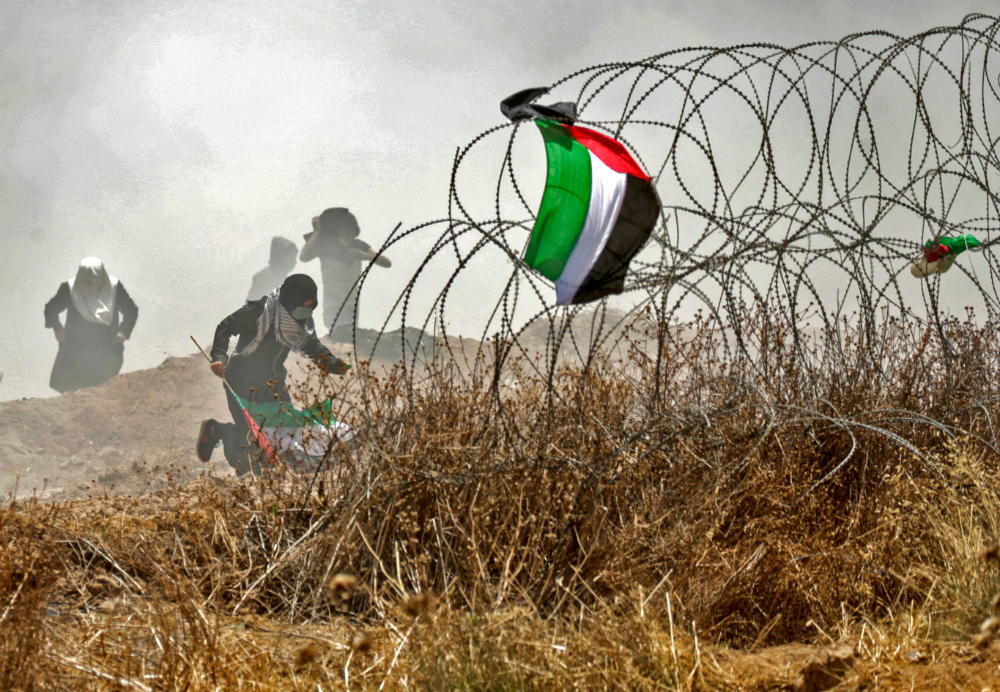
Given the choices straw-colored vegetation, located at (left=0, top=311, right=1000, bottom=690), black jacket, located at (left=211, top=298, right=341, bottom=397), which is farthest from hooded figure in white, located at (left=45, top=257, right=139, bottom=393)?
straw-colored vegetation, located at (left=0, top=311, right=1000, bottom=690)

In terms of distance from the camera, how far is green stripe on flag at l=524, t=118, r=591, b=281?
3.18 m

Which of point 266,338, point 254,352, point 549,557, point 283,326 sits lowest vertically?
point 549,557

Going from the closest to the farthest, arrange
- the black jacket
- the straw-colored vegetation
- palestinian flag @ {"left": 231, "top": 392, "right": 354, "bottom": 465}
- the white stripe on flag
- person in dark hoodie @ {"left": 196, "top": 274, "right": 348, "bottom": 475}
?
the straw-colored vegetation, the white stripe on flag, palestinian flag @ {"left": 231, "top": 392, "right": 354, "bottom": 465}, person in dark hoodie @ {"left": 196, "top": 274, "right": 348, "bottom": 475}, the black jacket

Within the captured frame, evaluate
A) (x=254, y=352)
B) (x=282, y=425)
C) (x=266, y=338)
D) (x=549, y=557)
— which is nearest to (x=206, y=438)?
(x=254, y=352)

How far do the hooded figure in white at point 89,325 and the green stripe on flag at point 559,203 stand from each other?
927 cm

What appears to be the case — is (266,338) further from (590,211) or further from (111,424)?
(111,424)

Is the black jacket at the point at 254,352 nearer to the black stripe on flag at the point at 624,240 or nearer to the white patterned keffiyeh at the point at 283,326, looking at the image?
the white patterned keffiyeh at the point at 283,326

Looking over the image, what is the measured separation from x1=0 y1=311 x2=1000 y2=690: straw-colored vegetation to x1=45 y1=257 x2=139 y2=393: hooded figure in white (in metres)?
7.34

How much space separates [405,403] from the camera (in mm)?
3721

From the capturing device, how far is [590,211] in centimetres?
318

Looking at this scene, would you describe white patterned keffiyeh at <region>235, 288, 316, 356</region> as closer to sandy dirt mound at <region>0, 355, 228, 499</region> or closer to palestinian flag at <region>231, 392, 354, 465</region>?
palestinian flag at <region>231, 392, 354, 465</region>

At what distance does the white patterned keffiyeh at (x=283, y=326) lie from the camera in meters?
6.99

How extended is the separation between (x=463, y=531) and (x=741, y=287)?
221cm

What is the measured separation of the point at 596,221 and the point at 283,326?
450 cm
